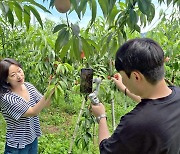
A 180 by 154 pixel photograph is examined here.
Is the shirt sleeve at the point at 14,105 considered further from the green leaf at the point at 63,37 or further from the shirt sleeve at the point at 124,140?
the green leaf at the point at 63,37

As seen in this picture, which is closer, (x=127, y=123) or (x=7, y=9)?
(x=7, y=9)

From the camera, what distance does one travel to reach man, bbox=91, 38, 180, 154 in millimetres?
1038

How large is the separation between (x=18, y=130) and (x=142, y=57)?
1092 millimetres

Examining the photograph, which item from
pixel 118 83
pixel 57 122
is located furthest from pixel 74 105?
pixel 118 83

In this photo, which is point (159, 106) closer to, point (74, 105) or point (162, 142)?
point (162, 142)

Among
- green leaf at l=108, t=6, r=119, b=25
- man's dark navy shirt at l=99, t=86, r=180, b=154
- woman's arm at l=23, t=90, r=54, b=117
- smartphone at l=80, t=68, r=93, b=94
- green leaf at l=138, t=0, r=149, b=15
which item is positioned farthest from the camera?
woman's arm at l=23, t=90, r=54, b=117

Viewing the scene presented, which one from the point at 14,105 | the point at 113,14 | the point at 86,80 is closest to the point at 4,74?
the point at 14,105

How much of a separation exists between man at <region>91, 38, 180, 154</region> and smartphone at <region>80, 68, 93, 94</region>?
0.80 ft

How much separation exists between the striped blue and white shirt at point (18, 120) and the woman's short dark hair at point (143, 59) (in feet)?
2.91

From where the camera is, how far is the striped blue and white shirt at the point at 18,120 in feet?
5.86

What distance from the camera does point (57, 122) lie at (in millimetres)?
4215

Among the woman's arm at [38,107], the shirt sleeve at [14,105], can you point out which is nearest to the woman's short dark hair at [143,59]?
the woman's arm at [38,107]

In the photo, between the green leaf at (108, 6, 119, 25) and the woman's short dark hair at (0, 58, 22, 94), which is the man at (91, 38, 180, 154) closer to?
the green leaf at (108, 6, 119, 25)

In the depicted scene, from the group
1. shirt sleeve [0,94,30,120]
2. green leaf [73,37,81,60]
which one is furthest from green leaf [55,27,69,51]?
shirt sleeve [0,94,30,120]
